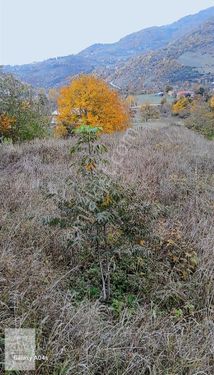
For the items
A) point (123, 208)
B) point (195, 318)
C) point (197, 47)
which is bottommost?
point (195, 318)

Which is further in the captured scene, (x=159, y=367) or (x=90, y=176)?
(x=90, y=176)

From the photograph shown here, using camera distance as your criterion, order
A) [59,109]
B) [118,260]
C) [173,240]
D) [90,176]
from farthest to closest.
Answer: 1. [59,109]
2. [173,240]
3. [118,260]
4. [90,176]

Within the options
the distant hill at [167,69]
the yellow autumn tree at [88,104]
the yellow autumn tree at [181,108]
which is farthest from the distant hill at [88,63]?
the yellow autumn tree at [181,108]

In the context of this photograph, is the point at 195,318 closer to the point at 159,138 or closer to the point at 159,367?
the point at 159,367

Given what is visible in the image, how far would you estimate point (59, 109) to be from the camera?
2483 centimetres

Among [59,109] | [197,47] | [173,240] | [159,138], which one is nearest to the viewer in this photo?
[173,240]

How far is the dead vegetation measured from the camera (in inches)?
76.8

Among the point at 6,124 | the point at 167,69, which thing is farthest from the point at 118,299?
the point at 167,69

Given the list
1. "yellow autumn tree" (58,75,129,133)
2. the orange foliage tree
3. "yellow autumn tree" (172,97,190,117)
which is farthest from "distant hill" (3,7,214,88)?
"yellow autumn tree" (172,97,190,117)

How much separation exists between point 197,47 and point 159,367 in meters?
124

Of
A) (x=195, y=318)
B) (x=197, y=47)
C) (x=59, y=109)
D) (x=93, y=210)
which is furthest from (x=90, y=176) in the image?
(x=197, y=47)

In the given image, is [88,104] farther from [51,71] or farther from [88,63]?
[88,63]

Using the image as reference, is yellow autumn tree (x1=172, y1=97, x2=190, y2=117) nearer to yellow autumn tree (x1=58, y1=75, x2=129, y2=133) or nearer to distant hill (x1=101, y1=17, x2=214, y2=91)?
distant hill (x1=101, y1=17, x2=214, y2=91)

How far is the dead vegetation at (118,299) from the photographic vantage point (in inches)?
76.8
